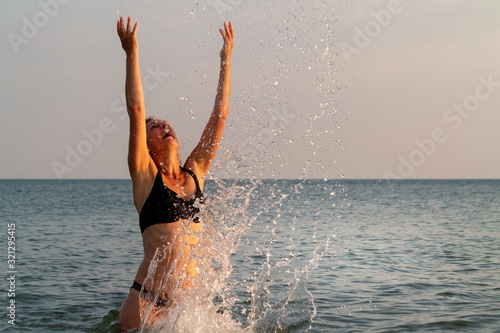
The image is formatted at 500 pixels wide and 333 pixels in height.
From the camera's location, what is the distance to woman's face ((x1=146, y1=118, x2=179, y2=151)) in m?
4.81

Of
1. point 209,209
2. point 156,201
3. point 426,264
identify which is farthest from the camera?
point 426,264

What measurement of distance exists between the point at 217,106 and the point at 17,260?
31.2 ft

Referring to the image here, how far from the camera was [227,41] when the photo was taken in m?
5.43

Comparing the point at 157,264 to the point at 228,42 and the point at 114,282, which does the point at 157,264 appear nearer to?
the point at 228,42

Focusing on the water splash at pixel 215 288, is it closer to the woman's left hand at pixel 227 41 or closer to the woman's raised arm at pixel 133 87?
the woman's raised arm at pixel 133 87

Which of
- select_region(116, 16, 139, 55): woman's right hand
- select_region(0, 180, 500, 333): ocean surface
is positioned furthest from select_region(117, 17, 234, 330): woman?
select_region(0, 180, 500, 333): ocean surface

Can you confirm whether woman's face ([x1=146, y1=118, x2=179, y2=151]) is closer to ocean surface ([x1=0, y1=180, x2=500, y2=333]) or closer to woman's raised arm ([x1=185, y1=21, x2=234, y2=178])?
woman's raised arm ([x1=185, y1=21, x2=234, y2=178])

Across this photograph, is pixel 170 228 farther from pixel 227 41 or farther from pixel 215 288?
pixel 227 41

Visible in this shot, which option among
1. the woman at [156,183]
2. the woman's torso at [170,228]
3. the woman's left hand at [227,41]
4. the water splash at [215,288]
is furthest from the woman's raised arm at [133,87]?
the woman's left hand at [227,41]

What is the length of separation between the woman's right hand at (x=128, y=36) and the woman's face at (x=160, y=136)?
888 millimetres

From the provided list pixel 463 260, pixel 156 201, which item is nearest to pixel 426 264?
pixel 463 260

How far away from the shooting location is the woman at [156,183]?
4.23 m

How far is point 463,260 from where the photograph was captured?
12.9 metres

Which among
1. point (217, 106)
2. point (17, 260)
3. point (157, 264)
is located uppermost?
point (217, 106)
